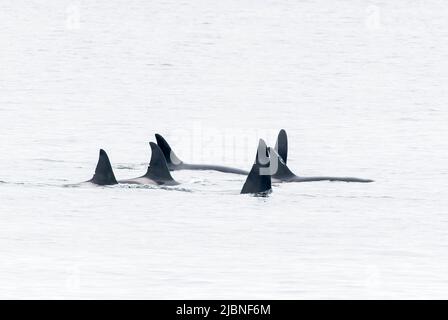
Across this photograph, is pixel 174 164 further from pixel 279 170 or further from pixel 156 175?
pixel 156 175

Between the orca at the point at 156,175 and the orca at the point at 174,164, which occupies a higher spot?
the orca at the point at 174,164

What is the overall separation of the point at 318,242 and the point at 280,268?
2.36 meters

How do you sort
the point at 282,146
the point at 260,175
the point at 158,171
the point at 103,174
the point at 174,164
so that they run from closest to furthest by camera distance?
1. the point at 260,175
2. the point at 103,174
3. the point at 158,171
4. the point at 282,146
5. the point at 174,164

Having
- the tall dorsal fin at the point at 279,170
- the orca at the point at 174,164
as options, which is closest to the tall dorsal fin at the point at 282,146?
the orca at the point at 174,164

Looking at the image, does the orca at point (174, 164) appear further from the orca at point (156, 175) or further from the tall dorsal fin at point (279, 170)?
the orca at point (156, 175)

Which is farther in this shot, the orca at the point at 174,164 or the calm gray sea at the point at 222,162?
the orca at the point at 174,164

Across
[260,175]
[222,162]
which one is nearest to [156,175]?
[260,175]

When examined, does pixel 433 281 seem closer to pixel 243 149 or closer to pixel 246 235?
pixel 246 235

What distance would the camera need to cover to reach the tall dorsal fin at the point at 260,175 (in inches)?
1076

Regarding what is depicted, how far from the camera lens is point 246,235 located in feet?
78.6

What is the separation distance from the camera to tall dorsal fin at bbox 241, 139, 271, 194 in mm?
27337

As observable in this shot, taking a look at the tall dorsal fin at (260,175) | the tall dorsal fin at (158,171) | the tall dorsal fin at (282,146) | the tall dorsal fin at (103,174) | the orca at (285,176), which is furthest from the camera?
the tall dorsal fin at (282,146)

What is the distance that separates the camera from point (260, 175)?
27.7 metres

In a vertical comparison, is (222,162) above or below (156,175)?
above
